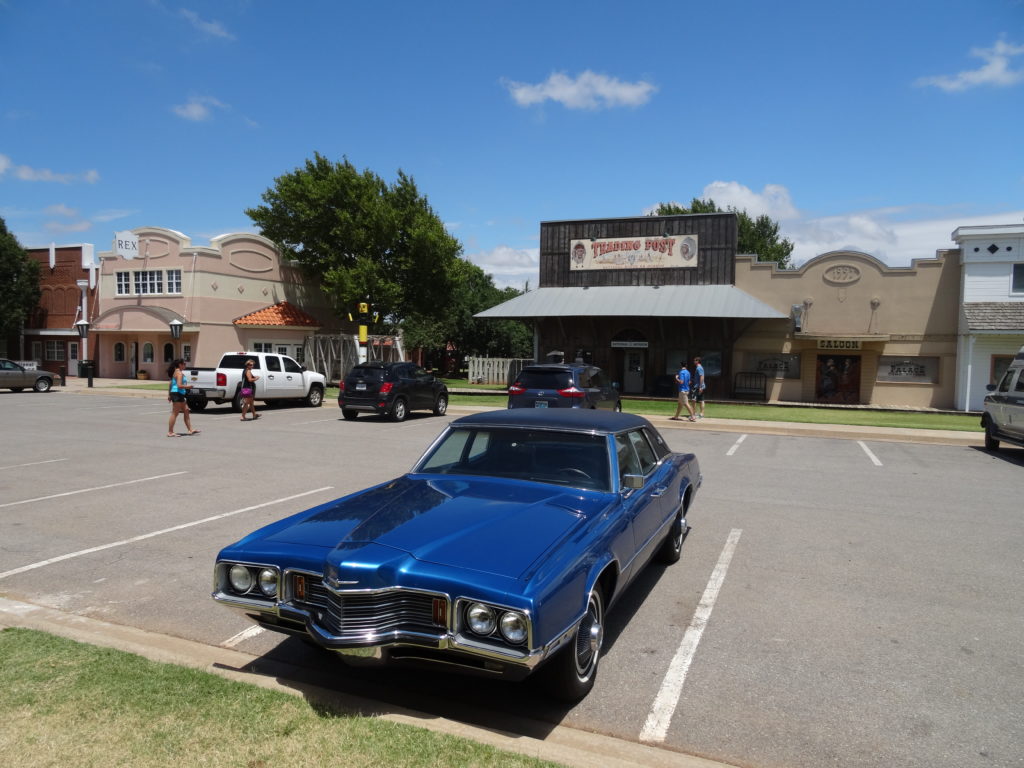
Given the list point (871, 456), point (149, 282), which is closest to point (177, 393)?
point (871, 456)

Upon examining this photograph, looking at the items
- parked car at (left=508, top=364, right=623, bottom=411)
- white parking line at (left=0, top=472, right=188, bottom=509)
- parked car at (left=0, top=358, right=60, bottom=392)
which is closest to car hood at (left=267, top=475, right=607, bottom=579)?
white parking line at (left=0, top=472, right=188, bottom=509)

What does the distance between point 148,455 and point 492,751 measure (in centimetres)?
1111

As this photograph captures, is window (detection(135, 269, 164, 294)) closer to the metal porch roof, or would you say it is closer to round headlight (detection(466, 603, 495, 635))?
the metal porch roof

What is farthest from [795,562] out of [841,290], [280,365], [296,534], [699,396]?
[841,290]

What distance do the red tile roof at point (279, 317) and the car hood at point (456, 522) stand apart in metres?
33.7

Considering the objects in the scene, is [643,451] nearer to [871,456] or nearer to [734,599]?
[734,599]

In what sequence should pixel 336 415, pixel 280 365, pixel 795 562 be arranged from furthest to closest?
pixel 280 365 → pixel 336 415 → pixel 795 562

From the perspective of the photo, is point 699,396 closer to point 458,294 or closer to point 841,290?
point 841,290

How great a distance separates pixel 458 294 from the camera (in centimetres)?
5094

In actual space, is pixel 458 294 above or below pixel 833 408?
above

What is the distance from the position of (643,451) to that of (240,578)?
10.8 feet

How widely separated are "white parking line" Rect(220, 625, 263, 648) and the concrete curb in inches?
3.1

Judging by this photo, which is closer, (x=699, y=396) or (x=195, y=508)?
(x=195, y=508)

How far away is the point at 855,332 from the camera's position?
2773cm
